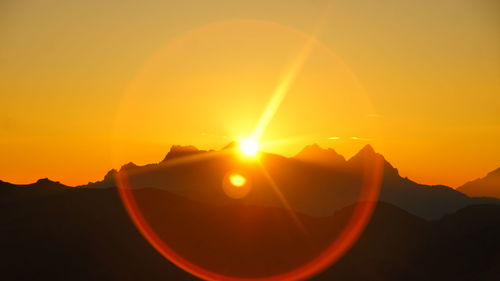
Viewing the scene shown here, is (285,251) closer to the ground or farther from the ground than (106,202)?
closer to the ground

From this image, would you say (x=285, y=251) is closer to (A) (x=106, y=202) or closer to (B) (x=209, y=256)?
(B) (x=209, y=256)

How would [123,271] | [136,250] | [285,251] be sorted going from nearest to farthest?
[123,271]
[136,250]
[285,251]

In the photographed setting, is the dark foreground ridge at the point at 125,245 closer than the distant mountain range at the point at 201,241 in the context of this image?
Yes

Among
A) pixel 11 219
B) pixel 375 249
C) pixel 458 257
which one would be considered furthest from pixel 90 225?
pixel 458 257

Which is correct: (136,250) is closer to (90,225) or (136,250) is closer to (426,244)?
(90,225)

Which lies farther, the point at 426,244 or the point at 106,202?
the point at 426,244

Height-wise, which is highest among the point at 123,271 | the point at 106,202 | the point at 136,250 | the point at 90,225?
the point at 106,202

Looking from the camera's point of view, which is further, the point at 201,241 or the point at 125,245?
the point at 201,241

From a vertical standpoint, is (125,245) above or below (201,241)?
below

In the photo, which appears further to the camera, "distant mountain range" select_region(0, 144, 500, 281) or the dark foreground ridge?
"distant mountain range" select_region(0, 144, 500, 281)

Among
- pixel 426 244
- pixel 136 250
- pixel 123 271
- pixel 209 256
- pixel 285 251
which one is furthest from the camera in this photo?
pixel 426 244
